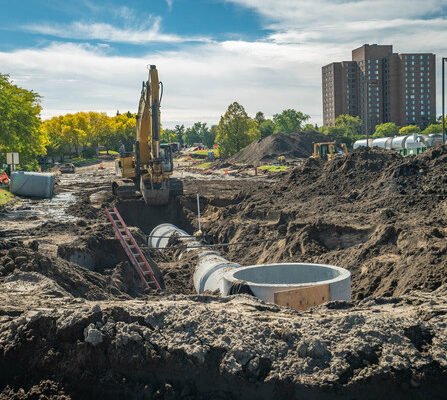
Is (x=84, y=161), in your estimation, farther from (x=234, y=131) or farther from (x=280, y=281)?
(x=280, y=281)

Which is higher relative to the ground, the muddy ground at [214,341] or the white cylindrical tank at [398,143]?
the white cylindrical tank at [398,143]

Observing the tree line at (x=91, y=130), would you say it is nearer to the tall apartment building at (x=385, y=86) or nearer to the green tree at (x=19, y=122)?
the green tree at (x=19, y=122)

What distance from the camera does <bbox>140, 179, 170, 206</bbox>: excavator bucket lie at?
31703 millimetres

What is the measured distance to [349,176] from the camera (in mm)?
30797

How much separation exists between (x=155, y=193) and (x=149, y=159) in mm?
1781

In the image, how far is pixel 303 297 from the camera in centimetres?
1176

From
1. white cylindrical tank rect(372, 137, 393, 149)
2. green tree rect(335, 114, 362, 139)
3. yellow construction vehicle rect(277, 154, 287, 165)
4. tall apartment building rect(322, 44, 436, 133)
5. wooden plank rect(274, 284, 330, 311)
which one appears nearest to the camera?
wooden plank rect(274, 284, 330, 311)

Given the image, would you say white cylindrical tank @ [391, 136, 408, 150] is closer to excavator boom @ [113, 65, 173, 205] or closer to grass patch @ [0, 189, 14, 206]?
excavator boom @ [113, 65, 173, 205]

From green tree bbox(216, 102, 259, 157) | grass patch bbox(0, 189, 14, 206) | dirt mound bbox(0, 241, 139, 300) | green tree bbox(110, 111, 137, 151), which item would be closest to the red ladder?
dirt mound bbox(0, 241, 139, 300)

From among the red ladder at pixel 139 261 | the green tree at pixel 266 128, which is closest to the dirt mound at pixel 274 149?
the green tree at pixel 266 128

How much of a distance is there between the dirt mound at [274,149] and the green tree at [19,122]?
1084 inches

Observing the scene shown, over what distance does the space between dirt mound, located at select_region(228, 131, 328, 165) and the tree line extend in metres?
3.44

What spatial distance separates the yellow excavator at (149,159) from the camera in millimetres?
29016

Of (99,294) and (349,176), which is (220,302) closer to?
(99,294)
